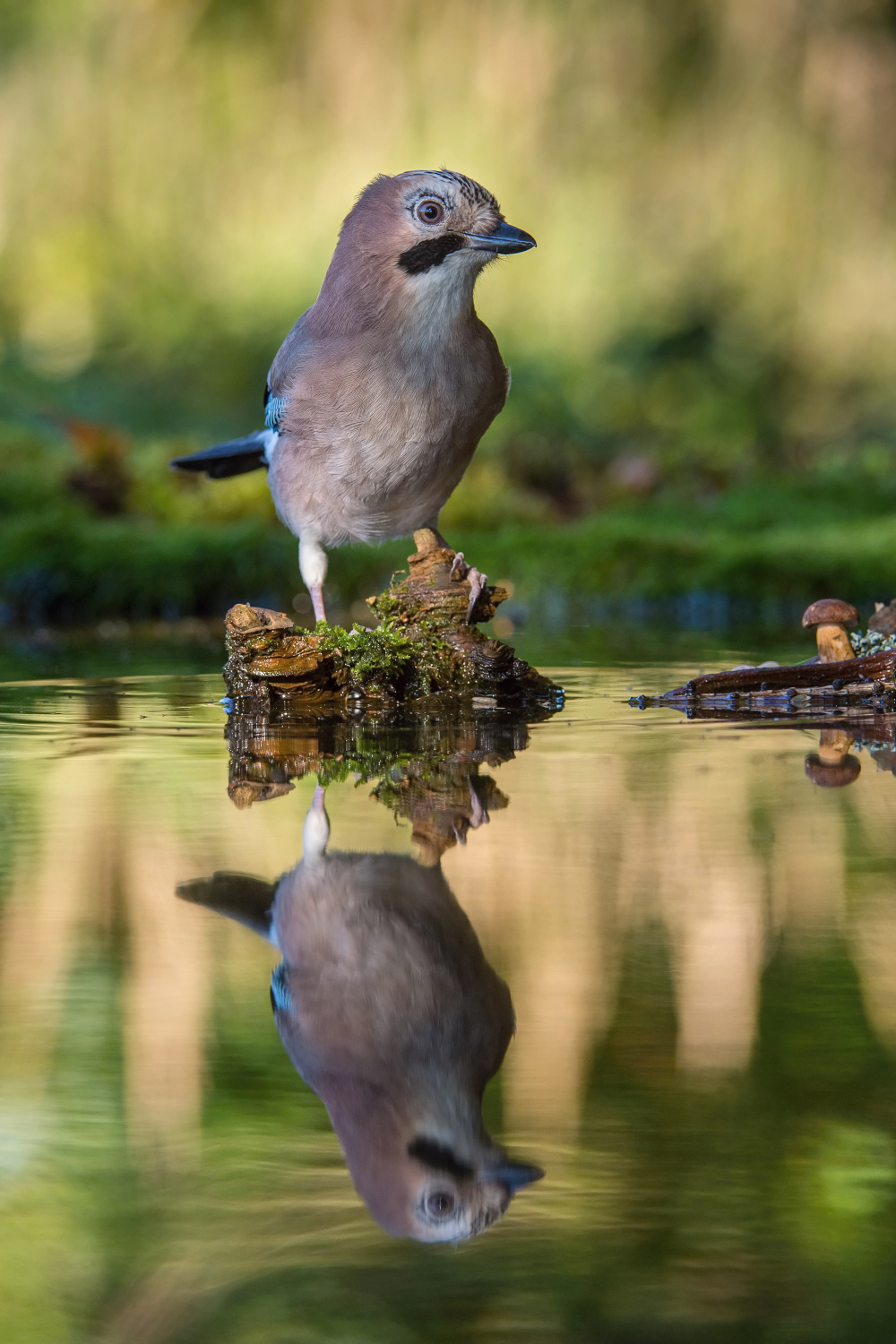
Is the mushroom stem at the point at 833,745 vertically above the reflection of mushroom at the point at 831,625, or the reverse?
the reflection of mushroom at the point at 831,625

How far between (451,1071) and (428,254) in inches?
114

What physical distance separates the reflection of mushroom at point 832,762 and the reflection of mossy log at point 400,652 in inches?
39.1

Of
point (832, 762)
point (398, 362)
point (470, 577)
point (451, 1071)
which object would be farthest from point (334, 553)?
point (451, 1071)

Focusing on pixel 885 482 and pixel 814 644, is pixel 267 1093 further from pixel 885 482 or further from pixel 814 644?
pixel 885 482

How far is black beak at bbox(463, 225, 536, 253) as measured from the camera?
394cm

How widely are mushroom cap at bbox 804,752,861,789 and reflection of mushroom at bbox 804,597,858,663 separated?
1.05 m

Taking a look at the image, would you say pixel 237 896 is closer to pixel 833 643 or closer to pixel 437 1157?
pixel 437 1157

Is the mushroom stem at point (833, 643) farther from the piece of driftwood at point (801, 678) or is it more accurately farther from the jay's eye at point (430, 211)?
the jay's eye at point (430, 211)

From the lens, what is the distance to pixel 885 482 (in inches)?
408

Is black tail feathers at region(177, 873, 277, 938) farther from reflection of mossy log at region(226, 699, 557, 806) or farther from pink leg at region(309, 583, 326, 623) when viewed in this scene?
pink leg at region(309, 583, 326, 623)

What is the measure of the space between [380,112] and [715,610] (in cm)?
615

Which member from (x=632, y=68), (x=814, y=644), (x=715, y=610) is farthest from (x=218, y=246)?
(x=814, y=644)

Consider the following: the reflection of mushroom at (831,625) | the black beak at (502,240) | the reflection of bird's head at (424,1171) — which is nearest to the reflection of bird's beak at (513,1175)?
the reflection of bird's head at (424,1171)

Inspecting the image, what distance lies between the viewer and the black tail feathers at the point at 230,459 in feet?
17.1
